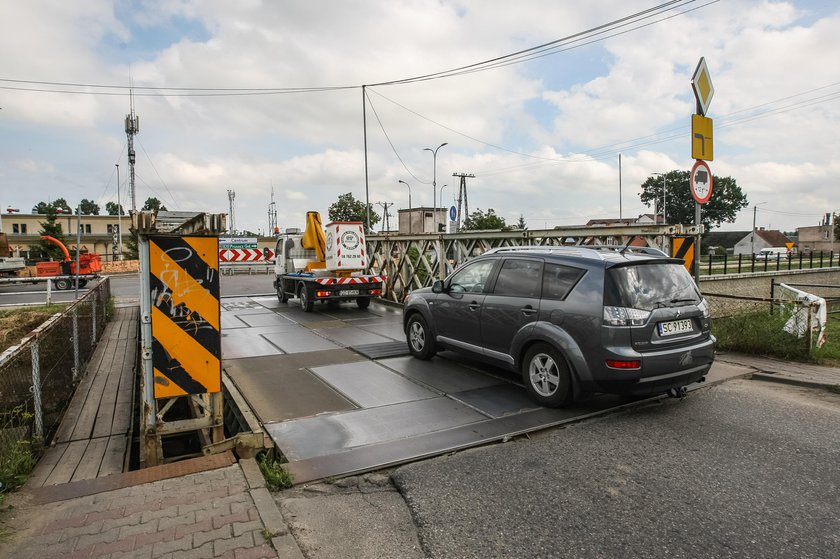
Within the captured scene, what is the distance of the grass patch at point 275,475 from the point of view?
380 centimetres

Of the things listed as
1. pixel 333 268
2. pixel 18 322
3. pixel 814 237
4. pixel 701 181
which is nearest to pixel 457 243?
pixel 333 268

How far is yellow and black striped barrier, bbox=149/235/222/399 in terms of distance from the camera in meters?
4.23

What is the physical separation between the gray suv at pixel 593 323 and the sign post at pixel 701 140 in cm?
275

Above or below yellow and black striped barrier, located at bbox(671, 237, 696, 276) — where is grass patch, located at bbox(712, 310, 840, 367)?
below

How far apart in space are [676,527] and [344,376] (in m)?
4.51

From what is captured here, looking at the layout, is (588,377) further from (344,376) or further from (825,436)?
(344,376)

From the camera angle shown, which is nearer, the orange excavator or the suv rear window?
the suv rear window

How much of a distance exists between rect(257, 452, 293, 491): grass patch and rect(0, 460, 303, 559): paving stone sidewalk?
0.29ft

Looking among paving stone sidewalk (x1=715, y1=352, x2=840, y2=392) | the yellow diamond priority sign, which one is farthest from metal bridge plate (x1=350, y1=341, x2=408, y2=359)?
the yellow diamond priority sign

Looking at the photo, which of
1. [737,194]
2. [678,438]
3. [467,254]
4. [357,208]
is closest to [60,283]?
[467,254]

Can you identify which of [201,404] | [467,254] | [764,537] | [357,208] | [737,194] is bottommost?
[764,537]

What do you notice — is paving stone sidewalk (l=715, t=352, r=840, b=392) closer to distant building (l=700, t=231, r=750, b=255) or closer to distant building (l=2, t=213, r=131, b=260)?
distant building (l=2, t=213, r=131, b=260)

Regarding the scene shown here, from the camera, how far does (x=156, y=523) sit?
10.4 feet

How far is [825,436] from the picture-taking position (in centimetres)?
470
